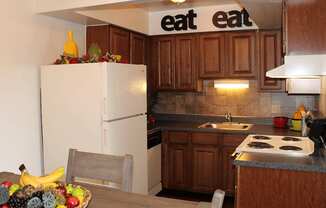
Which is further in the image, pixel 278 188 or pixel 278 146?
pixel 278 146

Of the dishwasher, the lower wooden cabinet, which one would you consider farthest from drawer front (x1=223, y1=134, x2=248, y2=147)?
the dishwasher

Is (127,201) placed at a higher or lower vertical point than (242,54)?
lower

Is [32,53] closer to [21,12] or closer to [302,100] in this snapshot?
[21,12]

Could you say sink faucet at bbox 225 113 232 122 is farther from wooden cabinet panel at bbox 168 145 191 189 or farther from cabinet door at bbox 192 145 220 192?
wooden cabinet panel at bbox 168 145 191 189

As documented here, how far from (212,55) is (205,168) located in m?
1.39

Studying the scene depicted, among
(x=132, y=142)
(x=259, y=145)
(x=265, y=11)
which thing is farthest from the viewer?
(x=132, y=142)

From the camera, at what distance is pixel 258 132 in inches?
135

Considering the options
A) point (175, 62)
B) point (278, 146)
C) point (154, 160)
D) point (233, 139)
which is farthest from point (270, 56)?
point (154, 160)

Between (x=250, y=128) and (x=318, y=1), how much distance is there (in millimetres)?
2010

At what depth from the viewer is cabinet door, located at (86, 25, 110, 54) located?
330 cm

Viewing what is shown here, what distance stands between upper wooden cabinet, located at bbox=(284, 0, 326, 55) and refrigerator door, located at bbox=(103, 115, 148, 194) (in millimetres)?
1458

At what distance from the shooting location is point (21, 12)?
2652 mm

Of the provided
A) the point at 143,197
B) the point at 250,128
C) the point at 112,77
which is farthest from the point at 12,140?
the point at 250,128

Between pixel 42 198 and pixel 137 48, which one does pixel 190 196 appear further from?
pixel 42 198
